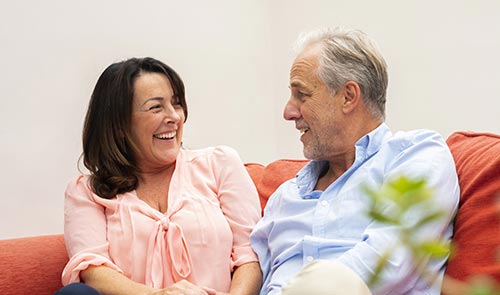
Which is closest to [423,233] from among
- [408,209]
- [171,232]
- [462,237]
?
[462,237]

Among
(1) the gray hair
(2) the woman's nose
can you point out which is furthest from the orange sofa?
(2) the woman's nose

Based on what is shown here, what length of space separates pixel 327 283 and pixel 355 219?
44.8 inches

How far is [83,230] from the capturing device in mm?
1864

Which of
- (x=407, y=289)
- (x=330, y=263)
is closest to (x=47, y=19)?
(x=407, y=289)

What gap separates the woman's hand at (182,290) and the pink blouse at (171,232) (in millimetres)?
115

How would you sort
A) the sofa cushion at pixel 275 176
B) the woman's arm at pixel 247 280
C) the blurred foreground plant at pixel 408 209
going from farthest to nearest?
the sofa cushion at pixel 275 176, the woman's arm at pixel 247 280, the blurred foreground plant at pixel 408 209

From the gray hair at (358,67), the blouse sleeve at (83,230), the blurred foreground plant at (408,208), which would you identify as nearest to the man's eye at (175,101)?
the blouse sleeve at (83,230)

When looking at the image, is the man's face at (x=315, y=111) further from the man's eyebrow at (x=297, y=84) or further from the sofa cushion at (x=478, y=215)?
the sofa cushion at (x=478, y=215)

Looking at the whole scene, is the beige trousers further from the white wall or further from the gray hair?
the white wall

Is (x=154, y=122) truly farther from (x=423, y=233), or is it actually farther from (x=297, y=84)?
(x=423, y=233)

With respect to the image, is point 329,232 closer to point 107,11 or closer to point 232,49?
point 107,11

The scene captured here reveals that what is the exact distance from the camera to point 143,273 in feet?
6.04

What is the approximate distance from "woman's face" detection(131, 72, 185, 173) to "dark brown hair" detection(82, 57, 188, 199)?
2 centimetres

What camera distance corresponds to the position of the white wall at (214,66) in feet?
7.80
